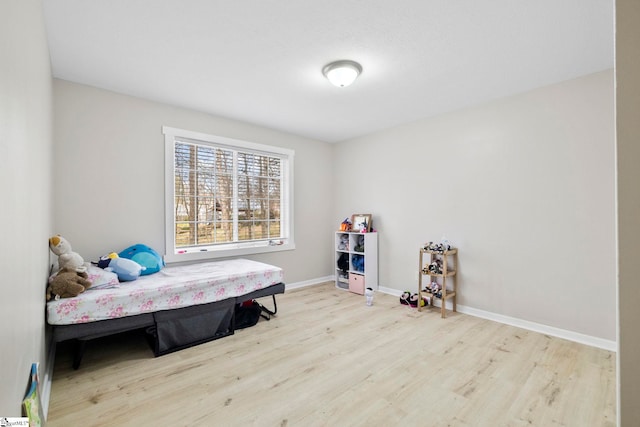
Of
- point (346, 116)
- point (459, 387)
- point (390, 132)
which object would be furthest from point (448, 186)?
point (459, 387)

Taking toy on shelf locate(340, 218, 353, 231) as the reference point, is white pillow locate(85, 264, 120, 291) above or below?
below

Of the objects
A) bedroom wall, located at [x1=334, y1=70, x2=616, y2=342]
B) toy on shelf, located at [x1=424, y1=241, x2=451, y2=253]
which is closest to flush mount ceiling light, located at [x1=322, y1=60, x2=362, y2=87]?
bedroom wall, located at [x1=334, y1=70, x2=616, y2=342]

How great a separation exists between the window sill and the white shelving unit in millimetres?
921

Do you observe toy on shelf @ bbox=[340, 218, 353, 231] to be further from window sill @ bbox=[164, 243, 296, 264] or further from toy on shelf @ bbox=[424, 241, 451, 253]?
toy on shelf @ bbox=[424, 241, 451, 253]

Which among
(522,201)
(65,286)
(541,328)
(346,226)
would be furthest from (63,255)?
(541,328)

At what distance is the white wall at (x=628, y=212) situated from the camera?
0.85 meters

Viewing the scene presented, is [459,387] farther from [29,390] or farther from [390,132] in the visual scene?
[390,132]

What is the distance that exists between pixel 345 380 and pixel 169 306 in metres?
1.60

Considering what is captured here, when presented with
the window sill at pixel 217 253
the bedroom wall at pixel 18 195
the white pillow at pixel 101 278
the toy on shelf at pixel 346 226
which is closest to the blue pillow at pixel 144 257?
the window sill at pixel 217 253

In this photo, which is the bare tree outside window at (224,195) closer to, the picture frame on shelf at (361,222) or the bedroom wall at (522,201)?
the picture frame on shelf at (361,222)

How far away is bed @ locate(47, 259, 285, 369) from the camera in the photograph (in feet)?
6.97

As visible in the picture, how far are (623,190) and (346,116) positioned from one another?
3.23 metres

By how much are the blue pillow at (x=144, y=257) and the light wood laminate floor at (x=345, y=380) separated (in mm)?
677

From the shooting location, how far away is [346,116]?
3.81 m
